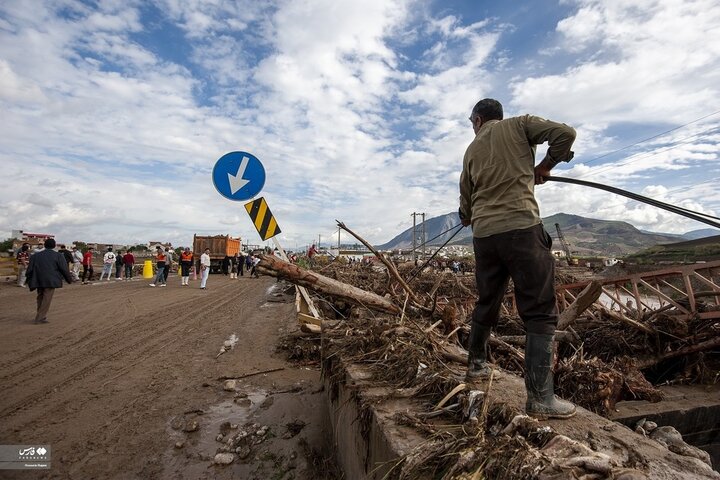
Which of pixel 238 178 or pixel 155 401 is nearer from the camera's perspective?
pixel 155 401

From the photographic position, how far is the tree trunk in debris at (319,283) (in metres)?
4.12

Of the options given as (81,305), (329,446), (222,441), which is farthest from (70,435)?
(81,305)

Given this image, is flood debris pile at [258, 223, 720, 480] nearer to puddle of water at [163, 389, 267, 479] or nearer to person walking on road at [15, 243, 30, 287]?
puddle of water at [163, 389, 267, 479]

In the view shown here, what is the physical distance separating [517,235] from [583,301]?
148 centimetres

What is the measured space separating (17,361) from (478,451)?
6024 millimetres

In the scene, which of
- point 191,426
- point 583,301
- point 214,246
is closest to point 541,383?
point 583,301

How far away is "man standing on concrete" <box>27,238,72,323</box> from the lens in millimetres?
7273

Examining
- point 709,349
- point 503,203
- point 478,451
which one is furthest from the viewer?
point 709,349

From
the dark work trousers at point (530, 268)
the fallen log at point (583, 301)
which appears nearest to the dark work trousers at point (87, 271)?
the fallen log at point (583, 301)

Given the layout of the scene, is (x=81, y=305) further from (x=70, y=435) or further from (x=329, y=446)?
(x=329, y=446)

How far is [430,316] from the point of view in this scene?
4469mm

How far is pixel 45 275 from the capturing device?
7371mm

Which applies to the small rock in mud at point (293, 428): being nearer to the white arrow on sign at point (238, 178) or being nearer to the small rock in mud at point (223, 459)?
the small rock in mud at point (223, 459)

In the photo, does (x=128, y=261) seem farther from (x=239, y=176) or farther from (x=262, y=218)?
(x=239, y=176)
